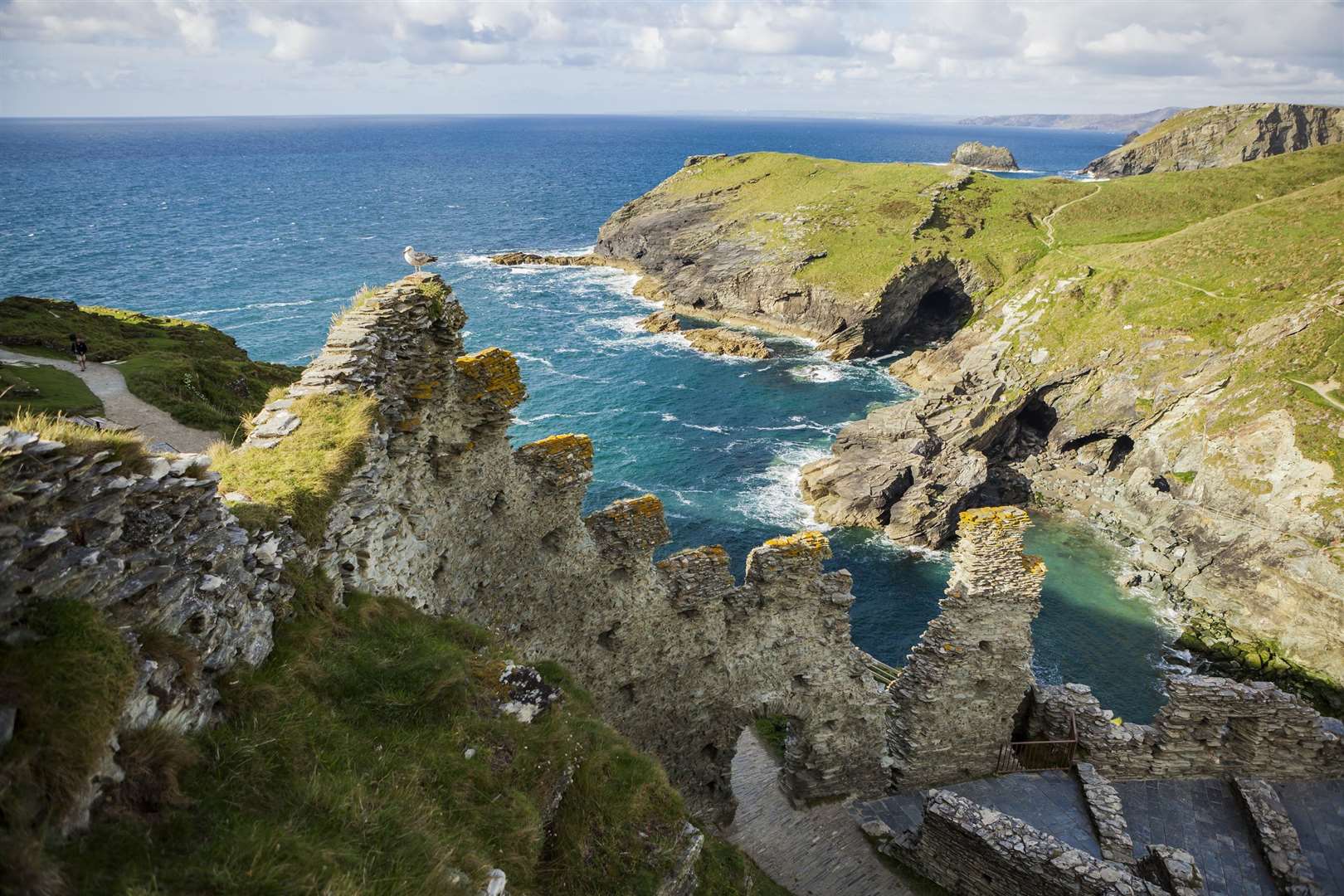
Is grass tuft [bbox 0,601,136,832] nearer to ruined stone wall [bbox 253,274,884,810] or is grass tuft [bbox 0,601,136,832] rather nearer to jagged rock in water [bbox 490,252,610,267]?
ruined stone wall [bbox 253,274,884,810]

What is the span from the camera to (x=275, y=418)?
1261cm

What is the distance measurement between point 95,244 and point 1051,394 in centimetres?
14749

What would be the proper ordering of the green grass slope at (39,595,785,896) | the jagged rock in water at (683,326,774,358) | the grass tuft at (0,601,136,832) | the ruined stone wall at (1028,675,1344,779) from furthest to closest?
1. the jagged rock in water at (683,326,774,358)
2. the ruined stone wall at (1028,675,1344,779)
3. the green grass slope at (39,595,785,896)
4. the grass tuft at (0,601,136,832)

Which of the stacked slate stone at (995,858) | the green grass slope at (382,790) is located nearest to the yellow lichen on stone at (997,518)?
the stacked slate stone at (995,858)

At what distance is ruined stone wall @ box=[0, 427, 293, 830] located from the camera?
6.29 m

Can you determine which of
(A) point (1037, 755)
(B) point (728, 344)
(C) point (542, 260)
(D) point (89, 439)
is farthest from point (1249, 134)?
(D) point (89, 439)

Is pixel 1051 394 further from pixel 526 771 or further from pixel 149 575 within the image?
pixel 149 575

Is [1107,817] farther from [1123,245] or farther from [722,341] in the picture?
[1123,245]

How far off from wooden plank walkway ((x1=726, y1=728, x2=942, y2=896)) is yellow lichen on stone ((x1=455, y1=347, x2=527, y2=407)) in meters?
15.5

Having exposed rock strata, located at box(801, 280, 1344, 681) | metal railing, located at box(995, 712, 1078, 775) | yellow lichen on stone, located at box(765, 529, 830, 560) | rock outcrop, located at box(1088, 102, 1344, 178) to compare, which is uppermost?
rock outcrop, located at box(1088, 102, 1344, 178)

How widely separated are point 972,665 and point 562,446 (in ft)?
45.5

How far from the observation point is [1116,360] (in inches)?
Answer: 2589

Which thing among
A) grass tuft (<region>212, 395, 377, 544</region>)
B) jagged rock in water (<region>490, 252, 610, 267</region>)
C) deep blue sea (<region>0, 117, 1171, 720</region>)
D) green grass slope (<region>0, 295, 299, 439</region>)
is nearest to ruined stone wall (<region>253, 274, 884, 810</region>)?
grass tuft (<region>212, 395, 377, 544</region>)

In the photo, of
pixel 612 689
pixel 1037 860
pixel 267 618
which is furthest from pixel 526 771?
pixel 1037 860
